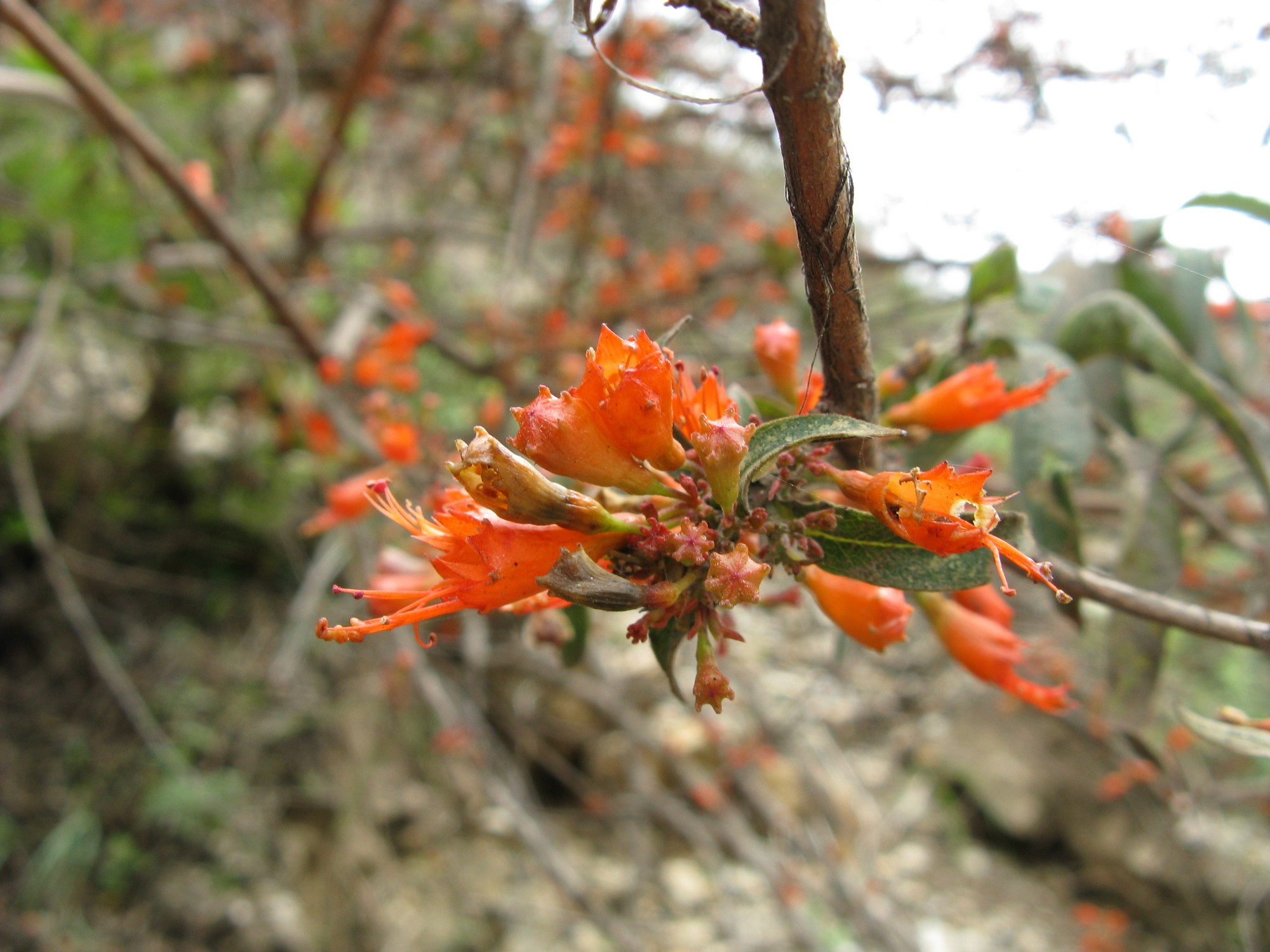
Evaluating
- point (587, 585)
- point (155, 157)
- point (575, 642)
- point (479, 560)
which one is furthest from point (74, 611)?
point (587, 585)

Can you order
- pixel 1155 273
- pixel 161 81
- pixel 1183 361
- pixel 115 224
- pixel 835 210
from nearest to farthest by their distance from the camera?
pixel 835 210 → pixel 1183 361 → pixel 1155 273 → pixel 115 224 → pixel 161 81

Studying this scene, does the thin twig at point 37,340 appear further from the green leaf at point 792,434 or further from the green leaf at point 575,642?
the green leaf at point 792,434

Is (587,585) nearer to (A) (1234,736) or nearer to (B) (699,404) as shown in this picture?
(B) (699,404)

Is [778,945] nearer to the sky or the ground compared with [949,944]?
nearer to the sky

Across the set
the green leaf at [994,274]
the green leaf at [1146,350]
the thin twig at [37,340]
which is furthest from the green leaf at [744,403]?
the thin twig at [37,340]

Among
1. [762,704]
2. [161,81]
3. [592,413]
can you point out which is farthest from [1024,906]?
[161,81]

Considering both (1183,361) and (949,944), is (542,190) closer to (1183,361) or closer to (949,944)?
(1183,361)

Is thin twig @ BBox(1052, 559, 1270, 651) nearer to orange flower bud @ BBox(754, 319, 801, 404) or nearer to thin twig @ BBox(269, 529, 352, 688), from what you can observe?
orange flower bud @ BBox(754, 319, 801, 404)
